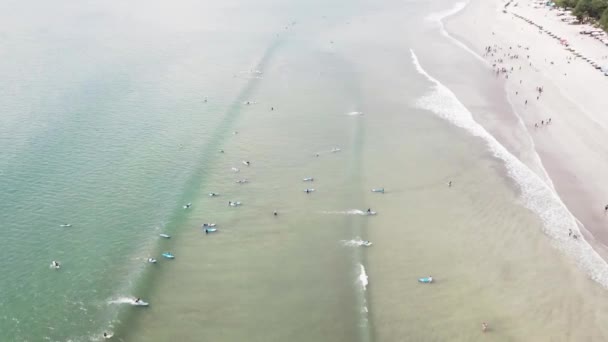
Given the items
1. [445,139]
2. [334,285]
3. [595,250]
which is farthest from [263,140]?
[595,250]

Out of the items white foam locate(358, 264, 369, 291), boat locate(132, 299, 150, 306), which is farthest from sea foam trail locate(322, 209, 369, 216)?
boat locate(132, 299, 150, 306)

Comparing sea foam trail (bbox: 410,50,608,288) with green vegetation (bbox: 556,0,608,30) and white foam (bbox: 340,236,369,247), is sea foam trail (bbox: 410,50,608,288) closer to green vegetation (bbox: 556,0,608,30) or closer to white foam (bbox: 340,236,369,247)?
white foam (bbox: 340,236,369,247)

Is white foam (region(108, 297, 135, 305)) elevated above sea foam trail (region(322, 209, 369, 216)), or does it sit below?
below

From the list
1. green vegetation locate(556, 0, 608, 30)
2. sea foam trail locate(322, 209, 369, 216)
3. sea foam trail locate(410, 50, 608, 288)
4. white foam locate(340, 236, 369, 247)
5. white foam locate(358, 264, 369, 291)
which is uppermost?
green vegetation locate(556, 0, 608, 30)

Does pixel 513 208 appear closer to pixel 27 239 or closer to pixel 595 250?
pixel 595 250

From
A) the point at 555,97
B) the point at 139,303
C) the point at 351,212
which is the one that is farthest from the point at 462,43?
the point at 139,303

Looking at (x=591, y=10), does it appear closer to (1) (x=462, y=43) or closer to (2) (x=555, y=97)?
(1) (x=462, y=43)
